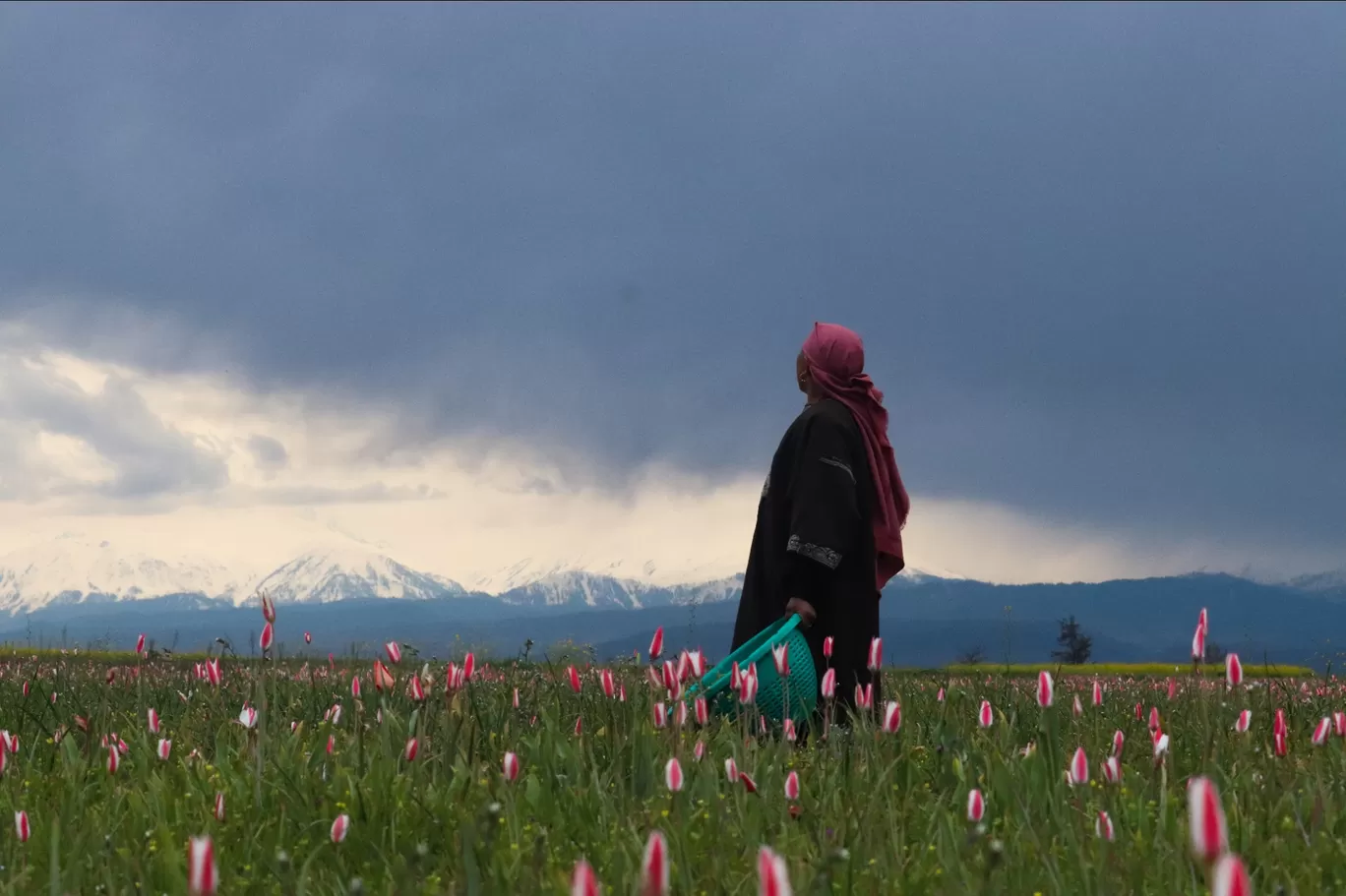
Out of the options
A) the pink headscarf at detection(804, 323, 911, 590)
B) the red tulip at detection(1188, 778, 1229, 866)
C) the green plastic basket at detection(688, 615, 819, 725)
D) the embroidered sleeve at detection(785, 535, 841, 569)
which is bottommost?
the green plastic basket at detection(688, 615, 819, 725)

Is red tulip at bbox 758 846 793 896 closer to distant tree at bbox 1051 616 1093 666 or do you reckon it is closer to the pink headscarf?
the pink headscarf

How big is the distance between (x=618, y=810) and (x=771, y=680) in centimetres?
211

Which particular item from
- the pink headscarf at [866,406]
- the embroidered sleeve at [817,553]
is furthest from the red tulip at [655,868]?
the pink headscarf at [866,406]

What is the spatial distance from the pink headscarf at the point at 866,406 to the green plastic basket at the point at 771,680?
3.45 ft

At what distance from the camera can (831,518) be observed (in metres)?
6.65

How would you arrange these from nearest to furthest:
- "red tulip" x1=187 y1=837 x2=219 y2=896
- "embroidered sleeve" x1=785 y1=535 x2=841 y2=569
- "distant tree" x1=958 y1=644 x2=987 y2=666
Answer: "red tulip" x1=187 y1=837 x2=219 y2=896
"embroidered sleeve" x1=785 y1=535 x2=841 y2=569
"distant tree" x1=958 y1=644 x2=987 y2=666

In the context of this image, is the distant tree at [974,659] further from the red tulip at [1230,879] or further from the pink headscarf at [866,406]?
the red tulip at [1230,879]

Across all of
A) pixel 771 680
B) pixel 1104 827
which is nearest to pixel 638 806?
pixel 1104 827

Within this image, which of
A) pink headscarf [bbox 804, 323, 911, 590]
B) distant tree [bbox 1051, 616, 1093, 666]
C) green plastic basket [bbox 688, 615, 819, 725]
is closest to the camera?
green plastic basket [bbox 688, 615, 819, 725]

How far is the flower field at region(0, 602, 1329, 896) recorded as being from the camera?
10.8 feet

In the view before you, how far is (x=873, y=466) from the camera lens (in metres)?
7.09

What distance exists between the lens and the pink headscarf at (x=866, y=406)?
7062mm

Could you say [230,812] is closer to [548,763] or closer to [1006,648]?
[548,763]

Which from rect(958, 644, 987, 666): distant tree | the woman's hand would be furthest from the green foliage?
rect(958, 644, 987, 666): distant tree
